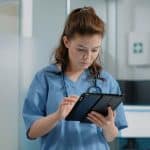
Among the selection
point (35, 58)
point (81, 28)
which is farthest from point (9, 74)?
point (81, 28)

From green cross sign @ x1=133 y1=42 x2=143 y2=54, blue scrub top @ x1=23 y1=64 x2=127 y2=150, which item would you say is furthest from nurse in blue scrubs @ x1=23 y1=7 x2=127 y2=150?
green cross sign @ x1=133 y1=42 x2=143 y2=54

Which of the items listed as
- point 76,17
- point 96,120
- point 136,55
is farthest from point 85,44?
point 136,55

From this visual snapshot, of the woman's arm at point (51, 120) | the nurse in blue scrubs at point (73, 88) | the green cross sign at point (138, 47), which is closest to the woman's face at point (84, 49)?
the nurse in blue scrubs at point (73, 88)

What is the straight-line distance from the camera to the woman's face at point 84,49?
1.04 meters

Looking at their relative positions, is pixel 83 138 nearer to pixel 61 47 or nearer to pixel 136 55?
pixel 61 47

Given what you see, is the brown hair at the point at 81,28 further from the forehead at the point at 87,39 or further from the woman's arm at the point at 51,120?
the woman's arm at the point at 51,120

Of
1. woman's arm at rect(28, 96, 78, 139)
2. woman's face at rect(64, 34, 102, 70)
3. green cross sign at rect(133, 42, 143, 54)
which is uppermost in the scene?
green cross sign at rect(133, 42, 143, 54)

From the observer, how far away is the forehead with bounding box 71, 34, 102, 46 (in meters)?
1.04

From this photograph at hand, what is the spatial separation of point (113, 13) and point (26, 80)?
66 centimetres

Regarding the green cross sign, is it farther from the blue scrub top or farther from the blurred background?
the blue scrub top

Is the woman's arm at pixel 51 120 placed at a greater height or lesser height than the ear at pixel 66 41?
lesser

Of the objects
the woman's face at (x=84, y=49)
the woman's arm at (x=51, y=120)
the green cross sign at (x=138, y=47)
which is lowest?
the woman's arm at (x=51, y=120)

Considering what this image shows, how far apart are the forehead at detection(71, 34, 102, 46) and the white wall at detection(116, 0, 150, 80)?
1.04 meters

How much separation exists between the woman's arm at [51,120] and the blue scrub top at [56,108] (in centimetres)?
3
